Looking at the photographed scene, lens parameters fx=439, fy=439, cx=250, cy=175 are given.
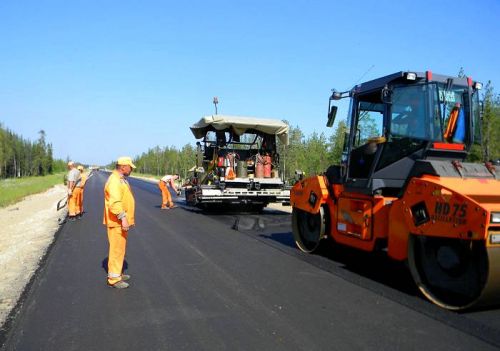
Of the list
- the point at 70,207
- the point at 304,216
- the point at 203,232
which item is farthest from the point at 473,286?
the point at 70,207

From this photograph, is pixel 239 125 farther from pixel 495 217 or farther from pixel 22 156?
pixel 22 156

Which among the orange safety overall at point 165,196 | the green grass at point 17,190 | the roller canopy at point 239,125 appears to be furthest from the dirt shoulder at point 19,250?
the green grass at point 17,190

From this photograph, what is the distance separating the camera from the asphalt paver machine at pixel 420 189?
14.8ft

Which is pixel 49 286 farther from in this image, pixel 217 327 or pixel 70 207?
pixel 70 207

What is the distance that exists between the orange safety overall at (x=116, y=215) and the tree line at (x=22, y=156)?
207 ft

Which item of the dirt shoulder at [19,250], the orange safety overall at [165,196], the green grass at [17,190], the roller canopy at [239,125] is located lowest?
the dirt shoulder at [19,250]

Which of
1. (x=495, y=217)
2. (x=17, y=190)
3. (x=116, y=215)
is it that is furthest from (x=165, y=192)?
Answer: (x=17, y=190)

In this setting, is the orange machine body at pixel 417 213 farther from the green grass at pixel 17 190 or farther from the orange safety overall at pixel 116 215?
the green grass at pixel 17 190

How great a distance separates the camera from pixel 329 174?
291 inches

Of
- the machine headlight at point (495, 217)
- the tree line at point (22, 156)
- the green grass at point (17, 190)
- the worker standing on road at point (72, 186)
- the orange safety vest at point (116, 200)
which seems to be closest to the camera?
the machine headlight at point (495, 217)

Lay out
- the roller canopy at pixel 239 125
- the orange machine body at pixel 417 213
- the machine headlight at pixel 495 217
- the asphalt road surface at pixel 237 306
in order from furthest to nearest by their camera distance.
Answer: the roller canopy at pixel 239 125 < the orange machine body at pixel 417 213 < the machine headlight at pixel 495 217 < the asphalt road surface at pixel 237 306

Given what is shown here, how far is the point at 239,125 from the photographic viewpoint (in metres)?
13.8

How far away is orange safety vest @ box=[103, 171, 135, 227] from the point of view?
5391mm

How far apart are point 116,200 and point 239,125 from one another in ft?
28.7
